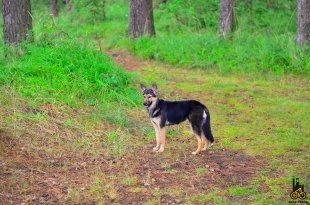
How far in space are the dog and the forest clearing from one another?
203 mm

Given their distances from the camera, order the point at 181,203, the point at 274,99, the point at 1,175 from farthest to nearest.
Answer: the point at 274,99, the point at 1,175, the point at 181,203

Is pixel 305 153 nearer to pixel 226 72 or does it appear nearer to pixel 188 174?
pixel 188 174

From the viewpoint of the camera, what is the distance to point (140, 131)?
842 cm

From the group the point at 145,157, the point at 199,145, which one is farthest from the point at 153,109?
the point at 199,145

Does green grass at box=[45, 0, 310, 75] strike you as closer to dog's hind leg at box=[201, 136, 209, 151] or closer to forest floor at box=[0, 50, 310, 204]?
forest floor at box=[0, 50, 310, 204]

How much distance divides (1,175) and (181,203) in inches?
90.2

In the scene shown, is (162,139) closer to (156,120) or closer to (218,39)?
(156,120)

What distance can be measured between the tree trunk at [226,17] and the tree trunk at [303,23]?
2445 mm

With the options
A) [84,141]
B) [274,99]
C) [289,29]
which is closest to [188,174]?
[84,141]

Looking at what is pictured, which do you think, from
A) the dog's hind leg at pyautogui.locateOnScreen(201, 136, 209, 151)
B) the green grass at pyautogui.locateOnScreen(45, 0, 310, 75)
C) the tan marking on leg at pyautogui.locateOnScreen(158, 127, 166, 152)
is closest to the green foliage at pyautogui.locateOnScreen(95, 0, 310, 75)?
the green grass at pyautogui.locateOnScreen(45, 0, 310, 75)

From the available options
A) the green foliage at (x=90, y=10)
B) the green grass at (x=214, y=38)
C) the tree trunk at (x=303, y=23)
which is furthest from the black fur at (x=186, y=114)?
the green foliage at (x=90, y=10)

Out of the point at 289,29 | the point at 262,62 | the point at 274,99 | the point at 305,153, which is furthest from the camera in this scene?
the point at 289,29

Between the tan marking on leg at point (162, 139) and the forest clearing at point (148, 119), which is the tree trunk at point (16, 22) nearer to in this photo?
the forest clearing at point (148, 119)

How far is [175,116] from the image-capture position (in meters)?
7.55
